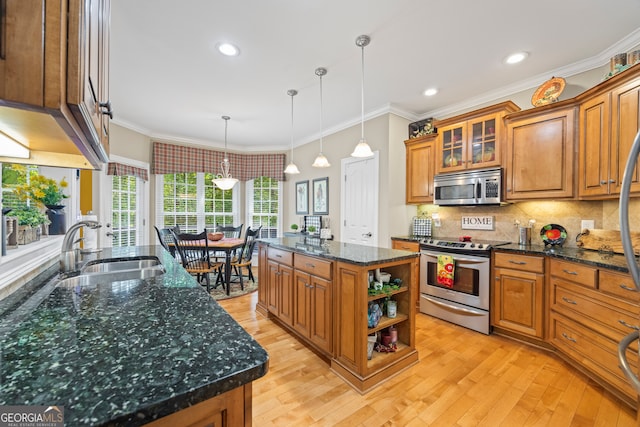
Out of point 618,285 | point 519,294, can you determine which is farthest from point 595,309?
point 519,294

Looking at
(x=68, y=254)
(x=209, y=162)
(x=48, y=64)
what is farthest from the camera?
(x=209, y=162)

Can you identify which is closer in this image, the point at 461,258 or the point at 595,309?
the point at 595,309

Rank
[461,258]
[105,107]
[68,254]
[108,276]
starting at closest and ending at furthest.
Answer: [105,107]
[68,254]
[108,276]
[461,258]

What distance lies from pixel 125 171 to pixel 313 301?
12.7ft

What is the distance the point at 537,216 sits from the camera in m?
2.93

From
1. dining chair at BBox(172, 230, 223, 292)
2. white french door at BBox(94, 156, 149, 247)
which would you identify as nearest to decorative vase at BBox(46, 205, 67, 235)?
dining chair at BBox(172, 230, 223, 292)

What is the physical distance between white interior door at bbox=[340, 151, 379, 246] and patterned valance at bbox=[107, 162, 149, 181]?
11.2 feet

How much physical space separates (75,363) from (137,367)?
0.14 metres

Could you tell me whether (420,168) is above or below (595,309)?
above

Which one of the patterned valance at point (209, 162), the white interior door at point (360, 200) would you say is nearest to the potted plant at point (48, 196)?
the patterned valance at point (209, 162)

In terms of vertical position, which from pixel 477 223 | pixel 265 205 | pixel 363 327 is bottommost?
pixel 363 327

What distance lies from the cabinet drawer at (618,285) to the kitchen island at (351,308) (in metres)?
1.26

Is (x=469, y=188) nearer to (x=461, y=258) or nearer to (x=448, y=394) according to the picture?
(x=461, y=258)

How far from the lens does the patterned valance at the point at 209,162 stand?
482 cm
